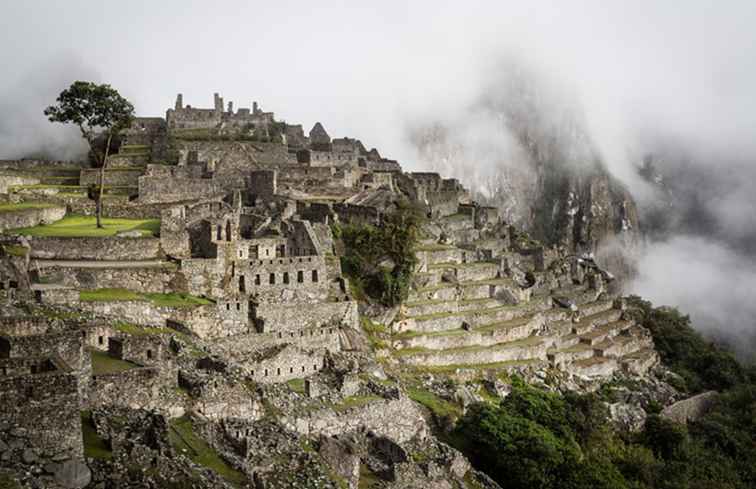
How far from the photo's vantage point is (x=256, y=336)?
29.9 metres

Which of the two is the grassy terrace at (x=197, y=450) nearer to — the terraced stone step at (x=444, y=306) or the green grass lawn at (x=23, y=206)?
the green grass lawn at (x=23, y=206)

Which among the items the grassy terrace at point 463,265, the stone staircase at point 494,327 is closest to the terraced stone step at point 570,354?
the stone staircase at point 494,327

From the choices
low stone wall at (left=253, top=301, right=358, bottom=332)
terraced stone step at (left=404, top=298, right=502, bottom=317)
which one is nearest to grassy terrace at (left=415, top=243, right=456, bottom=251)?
terraced stone step at (left=404, top=298, right=502, bottom=317)

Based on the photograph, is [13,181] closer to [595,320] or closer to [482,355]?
[482,355]

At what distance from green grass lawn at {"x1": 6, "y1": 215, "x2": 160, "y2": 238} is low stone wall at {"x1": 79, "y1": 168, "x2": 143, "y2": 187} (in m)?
5.31

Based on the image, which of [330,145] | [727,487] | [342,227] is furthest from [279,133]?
[727,487]

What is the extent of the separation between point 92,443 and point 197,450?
3629 mm

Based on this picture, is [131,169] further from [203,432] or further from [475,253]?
[203,432]

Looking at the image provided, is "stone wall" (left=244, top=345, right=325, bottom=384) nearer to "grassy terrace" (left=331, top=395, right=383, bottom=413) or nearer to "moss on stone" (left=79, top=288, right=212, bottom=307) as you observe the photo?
"grassy terrace" (left=331, top=395, right=383, bottom=413)

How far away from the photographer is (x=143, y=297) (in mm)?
28438

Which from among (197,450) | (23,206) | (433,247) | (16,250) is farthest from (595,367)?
(16,250)

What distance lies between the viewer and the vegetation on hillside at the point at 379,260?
128 ft

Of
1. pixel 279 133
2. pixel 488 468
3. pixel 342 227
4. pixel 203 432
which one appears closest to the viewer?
pixel 203 432

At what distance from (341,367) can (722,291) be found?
67.7m
